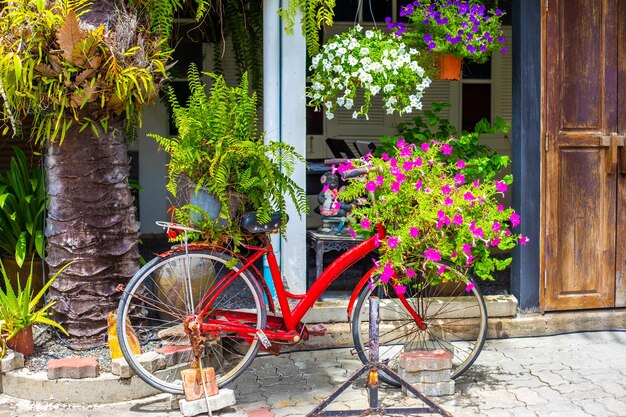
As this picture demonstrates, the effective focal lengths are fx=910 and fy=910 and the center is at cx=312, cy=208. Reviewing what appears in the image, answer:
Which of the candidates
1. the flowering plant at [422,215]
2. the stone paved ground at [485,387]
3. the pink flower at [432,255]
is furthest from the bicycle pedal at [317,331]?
the pink flower at [432,255]

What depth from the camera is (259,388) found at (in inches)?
224

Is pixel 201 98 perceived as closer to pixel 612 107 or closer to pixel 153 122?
pixel 612 107

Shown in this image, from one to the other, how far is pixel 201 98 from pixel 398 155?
1246 mm

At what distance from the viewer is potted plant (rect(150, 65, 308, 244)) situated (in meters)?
5.29

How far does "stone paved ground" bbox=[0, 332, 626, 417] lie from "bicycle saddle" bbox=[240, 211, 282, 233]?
41.0 inches

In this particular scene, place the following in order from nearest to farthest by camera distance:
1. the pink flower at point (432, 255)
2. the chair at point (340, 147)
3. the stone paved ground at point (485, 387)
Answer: the pink flower at point (432, 255) → the stone paved ground at point (485, 387) → the chair at point (340, 147)

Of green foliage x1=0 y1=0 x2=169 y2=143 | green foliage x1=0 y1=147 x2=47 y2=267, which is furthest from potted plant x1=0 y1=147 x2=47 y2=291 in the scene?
green foliage x1=0 y1=0 x2=169 y2=143

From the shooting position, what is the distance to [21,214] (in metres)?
6.79

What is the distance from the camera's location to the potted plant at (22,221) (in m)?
6.69

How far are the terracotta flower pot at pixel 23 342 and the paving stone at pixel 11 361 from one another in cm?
5

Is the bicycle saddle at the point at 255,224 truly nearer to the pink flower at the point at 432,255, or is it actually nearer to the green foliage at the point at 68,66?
the pink flower at the point at 432,255

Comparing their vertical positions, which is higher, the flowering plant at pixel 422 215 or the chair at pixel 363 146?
the chair at pixel 363 146

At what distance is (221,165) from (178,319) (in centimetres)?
113

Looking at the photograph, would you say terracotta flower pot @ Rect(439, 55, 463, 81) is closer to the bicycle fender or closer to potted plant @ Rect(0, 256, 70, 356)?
→ the bicycle fender
